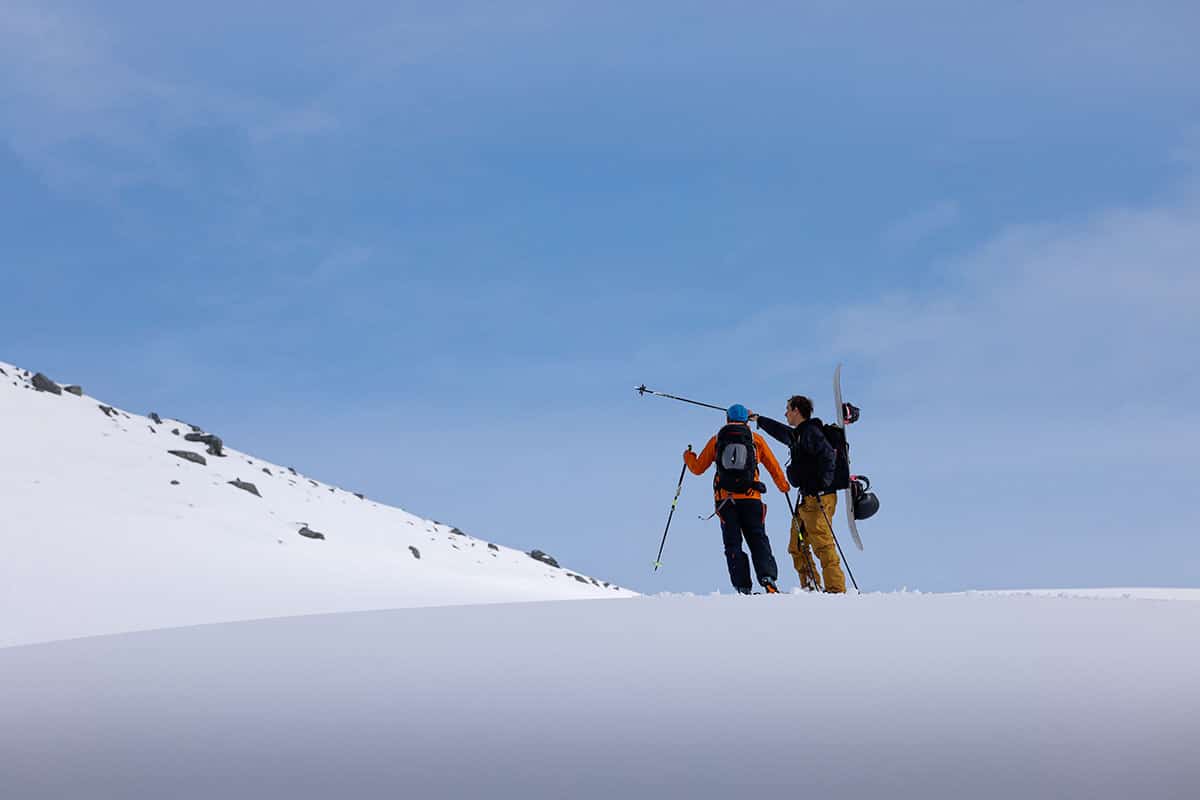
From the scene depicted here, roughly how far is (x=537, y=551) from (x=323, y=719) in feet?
76.9

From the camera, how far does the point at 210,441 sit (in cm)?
2633

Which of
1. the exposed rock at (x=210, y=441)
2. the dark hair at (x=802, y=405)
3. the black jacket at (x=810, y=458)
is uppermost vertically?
the exposed rock at (x=210, y=441)

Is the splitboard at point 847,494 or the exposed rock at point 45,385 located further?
the exposed rock at point 45,385

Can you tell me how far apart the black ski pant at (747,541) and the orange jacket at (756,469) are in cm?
8

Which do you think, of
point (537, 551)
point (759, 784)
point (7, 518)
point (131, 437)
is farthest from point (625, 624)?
point (537, 551)

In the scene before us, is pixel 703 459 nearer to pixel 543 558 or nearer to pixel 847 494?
pixel 847 494

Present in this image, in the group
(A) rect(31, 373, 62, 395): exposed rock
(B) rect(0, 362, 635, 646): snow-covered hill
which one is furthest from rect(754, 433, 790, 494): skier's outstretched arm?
(A) rect(31, 373, 62, 395): exposed rock

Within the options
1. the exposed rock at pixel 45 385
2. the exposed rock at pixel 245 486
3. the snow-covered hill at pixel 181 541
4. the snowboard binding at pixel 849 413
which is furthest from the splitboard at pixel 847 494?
the exposed rock at pixel 45 385

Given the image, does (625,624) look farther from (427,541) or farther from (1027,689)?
(427,541)

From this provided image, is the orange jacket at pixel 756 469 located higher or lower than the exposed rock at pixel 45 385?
lower

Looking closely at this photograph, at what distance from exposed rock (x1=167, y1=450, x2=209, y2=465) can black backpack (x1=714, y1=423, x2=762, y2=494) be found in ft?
48.9

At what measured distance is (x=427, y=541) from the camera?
25328 millimetres

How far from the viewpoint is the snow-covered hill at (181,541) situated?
1444 cm

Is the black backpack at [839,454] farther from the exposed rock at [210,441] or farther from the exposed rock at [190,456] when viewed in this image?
the exposed rock at [210,441]
